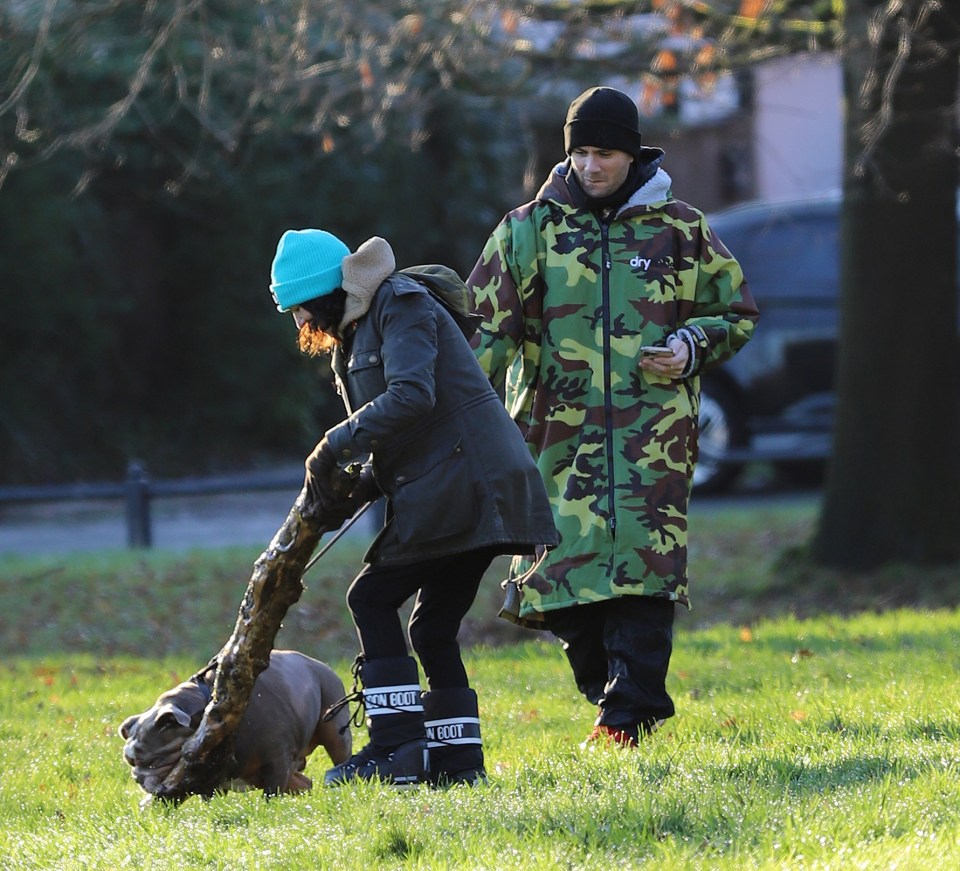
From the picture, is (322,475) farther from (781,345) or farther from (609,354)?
(781,345)

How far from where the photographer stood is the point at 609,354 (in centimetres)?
530

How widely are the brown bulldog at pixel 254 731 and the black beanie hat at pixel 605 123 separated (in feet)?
6.45

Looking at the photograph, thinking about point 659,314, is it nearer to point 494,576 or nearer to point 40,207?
point 494,576

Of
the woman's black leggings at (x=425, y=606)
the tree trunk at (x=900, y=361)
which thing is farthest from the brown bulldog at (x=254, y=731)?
the tree trunk at (x=900, y=361)

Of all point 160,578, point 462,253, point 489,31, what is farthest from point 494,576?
point 462,253

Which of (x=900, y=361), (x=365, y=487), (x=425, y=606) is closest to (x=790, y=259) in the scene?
(x=900, y=361)

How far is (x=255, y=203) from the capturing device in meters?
18.7

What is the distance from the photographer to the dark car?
14.1 meters

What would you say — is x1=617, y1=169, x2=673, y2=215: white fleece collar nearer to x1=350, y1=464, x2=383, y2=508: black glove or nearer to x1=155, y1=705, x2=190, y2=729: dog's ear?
x1=350, y1=464, x2=383, y2=508: black glove

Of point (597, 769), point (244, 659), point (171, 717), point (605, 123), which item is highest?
point (605, 123)

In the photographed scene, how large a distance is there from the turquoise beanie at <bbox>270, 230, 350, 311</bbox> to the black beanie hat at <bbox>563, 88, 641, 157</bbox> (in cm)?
103

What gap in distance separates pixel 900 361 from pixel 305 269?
20.6 ft

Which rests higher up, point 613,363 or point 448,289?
point 448,289

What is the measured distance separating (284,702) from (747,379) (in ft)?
31.6
